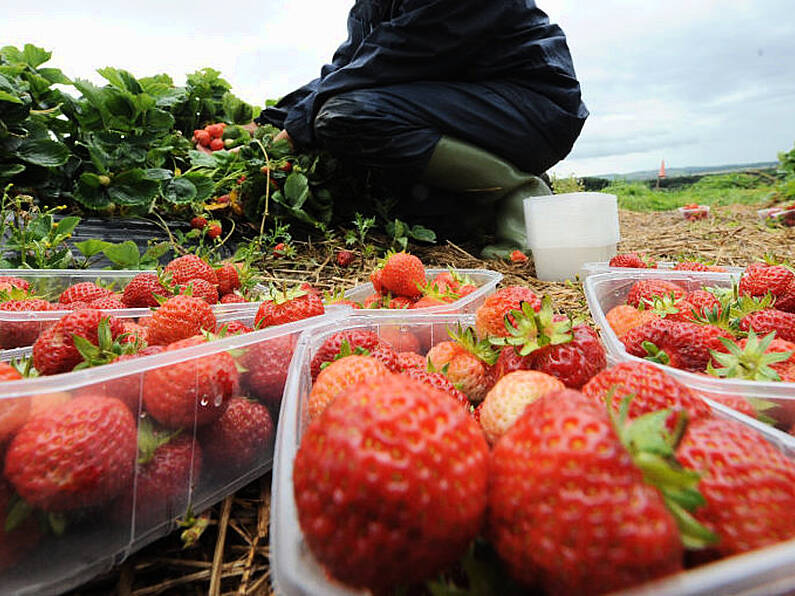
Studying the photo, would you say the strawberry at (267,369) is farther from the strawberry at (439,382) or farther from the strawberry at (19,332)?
the strawberry at (19,332)

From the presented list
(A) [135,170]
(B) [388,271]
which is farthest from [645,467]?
(A) [135,170]

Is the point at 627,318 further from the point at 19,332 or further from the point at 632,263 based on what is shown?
the point at 19,332

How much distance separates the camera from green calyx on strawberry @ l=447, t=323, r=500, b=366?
0.77 meters

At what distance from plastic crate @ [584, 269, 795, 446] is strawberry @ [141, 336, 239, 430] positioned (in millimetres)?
571

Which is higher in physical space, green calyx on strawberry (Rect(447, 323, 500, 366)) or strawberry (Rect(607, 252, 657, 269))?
green calyx on strawberry (Rect(447, 323, 500, 366))

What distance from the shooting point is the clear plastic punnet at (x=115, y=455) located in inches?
18.8

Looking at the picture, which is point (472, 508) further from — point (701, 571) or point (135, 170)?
point (135, 170)

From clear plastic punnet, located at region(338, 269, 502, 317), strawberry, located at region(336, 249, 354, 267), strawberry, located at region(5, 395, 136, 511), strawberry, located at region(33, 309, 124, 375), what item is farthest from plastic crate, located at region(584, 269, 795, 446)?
strawberry, located at region(336, 249, 354, 267)

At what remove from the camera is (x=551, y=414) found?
0.36 metres

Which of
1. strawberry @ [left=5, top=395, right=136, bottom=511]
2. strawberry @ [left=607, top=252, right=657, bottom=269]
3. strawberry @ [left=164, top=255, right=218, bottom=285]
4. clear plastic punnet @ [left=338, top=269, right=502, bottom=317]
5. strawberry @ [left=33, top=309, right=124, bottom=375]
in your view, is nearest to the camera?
strawberry @ [left=5, top=395, right=136, bottom=511]

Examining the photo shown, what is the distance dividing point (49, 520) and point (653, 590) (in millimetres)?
540

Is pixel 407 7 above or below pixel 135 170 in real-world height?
above

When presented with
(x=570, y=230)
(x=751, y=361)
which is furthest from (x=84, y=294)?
(x=570, y=230)

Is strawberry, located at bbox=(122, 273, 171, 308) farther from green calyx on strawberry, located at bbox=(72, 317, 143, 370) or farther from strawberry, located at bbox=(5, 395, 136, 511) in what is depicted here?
strawberry, located at bbox=(5, 395, 136, 511)
